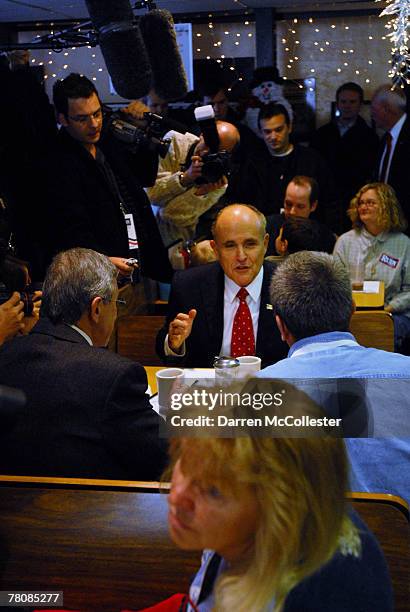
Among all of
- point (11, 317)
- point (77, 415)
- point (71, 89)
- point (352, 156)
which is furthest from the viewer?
point (352, 156)

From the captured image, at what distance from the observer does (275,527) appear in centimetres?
85

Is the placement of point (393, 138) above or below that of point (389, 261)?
above

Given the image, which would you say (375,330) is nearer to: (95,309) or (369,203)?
(95,309)

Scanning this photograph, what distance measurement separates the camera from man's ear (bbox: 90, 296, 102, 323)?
6.69 ft

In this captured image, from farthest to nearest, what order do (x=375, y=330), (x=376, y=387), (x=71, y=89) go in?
(x=71, y=89) < (x=375, y=330) < (x=376, y=387)

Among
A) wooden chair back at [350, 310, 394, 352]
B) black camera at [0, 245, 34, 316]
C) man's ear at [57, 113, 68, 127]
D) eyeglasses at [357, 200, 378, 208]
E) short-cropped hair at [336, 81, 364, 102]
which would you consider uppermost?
man's ear at [57, 113, 68, 127]

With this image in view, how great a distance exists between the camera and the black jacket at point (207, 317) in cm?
276

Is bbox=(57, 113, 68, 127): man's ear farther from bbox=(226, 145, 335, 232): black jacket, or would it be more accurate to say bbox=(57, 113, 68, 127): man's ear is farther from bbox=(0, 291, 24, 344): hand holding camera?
bbox=(226, 145, 335, 232): black jacket

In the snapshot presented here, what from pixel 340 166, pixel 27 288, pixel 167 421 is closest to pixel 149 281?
pixel 27 288

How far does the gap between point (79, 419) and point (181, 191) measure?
2.47 meters

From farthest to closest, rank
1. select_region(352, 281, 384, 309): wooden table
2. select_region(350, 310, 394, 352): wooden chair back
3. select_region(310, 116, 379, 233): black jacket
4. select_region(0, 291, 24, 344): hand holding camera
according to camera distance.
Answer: select_region(310, 116, 379, 233): black jacket → select_region(352, 281, 384, 309): wooden table → select_region(350, 310, 394, 352): wooden chair back → select_region(0, 291, 24, 344): hand holding camera

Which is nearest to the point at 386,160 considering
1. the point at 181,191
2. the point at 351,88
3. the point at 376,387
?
the point at 351,88

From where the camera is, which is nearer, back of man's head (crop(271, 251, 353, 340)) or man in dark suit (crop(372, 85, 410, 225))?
back of man's head (crop(271, 251, 353, 340))

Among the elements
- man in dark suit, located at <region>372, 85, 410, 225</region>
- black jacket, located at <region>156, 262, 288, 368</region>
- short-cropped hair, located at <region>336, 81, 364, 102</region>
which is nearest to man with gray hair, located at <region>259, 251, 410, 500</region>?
black jacket, located at <region>156, 262, 288, 368</region>
